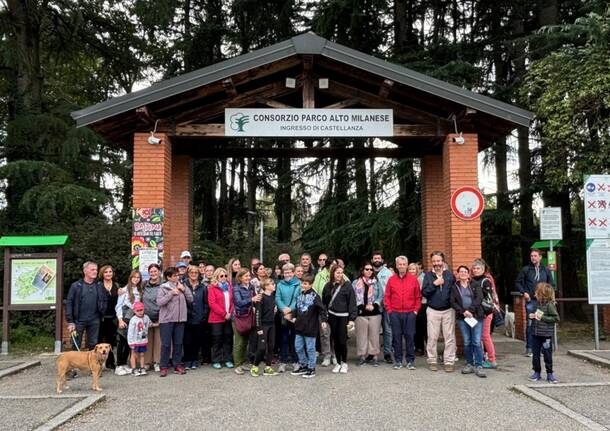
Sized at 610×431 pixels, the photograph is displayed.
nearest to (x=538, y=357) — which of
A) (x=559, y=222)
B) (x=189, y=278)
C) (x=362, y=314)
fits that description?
(x=362, y=314)

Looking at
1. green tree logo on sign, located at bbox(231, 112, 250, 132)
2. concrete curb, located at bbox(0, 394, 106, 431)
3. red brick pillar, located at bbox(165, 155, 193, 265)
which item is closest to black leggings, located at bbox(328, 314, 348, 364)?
concrete curb, located at bbox(0, 394, 106, 431)

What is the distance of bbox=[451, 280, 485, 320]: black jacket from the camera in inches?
313

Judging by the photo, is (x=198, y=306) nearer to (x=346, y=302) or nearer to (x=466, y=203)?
(x=346, y=302)

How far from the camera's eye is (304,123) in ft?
32.0

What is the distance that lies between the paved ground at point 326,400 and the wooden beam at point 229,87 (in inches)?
189

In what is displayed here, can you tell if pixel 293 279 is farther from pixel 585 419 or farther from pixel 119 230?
pixel 119 230

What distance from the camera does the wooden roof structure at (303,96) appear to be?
904 centimetres

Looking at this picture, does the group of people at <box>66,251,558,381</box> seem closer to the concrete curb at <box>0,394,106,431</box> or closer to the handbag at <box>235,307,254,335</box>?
the handbag at <box>235,307,254,335</box>

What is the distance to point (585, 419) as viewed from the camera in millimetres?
5520

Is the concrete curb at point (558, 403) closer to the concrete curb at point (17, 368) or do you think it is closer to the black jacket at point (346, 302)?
the black jacket at point (346, 302)

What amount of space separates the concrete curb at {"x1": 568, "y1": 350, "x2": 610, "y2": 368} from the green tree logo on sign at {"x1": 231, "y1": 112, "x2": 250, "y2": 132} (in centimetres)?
701

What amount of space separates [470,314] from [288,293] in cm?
270

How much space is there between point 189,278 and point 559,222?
730 centimetres

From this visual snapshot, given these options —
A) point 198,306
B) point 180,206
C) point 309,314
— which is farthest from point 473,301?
point 180,206
